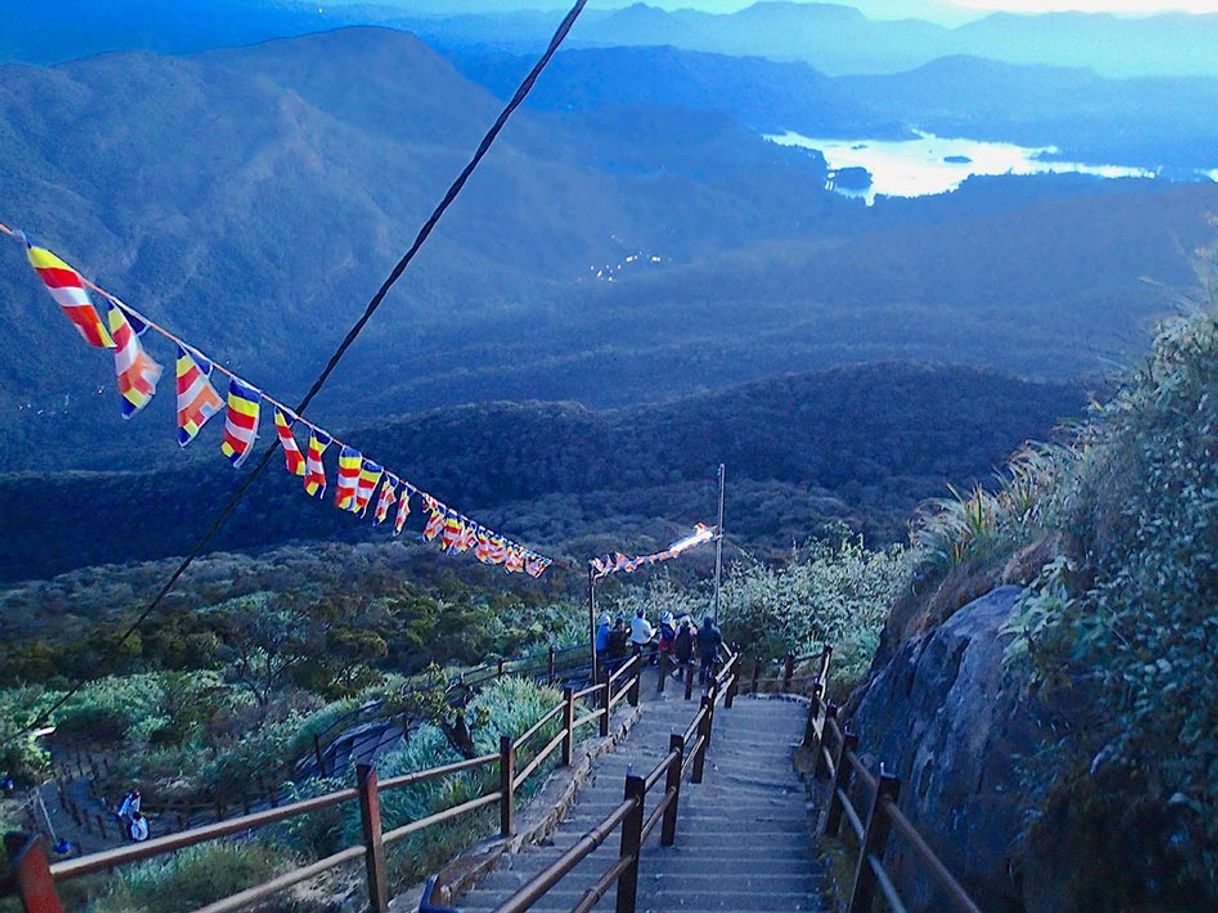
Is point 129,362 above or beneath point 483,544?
above

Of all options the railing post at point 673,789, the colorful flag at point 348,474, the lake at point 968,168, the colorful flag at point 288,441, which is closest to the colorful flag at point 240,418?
the colorful flag at point 288,441

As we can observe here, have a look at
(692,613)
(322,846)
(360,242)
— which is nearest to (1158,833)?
(322,846)

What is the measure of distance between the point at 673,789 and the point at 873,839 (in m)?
1.92

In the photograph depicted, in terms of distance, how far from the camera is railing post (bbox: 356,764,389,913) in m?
3.95

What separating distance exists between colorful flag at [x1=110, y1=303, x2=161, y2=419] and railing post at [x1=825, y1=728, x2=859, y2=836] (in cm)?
442

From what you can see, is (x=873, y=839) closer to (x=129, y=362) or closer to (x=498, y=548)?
(x=129, y=362)

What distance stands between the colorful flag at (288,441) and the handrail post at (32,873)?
17.8 ft

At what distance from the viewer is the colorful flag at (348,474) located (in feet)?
32.9

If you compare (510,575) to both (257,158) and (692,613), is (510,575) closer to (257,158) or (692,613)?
(692,613)

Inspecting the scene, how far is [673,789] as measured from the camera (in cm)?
552

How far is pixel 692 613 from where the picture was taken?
22.1m

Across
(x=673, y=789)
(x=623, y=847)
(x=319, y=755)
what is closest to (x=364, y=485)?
(x=319, y=755)

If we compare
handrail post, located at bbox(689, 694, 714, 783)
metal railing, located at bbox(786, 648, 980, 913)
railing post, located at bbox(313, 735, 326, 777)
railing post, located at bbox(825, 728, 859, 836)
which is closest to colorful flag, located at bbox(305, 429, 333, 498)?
handrail post, located at bbox(689, 694, 714, 783)

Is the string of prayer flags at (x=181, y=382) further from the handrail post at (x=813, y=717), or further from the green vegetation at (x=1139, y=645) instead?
the handrail post at (x=813, y=717)
